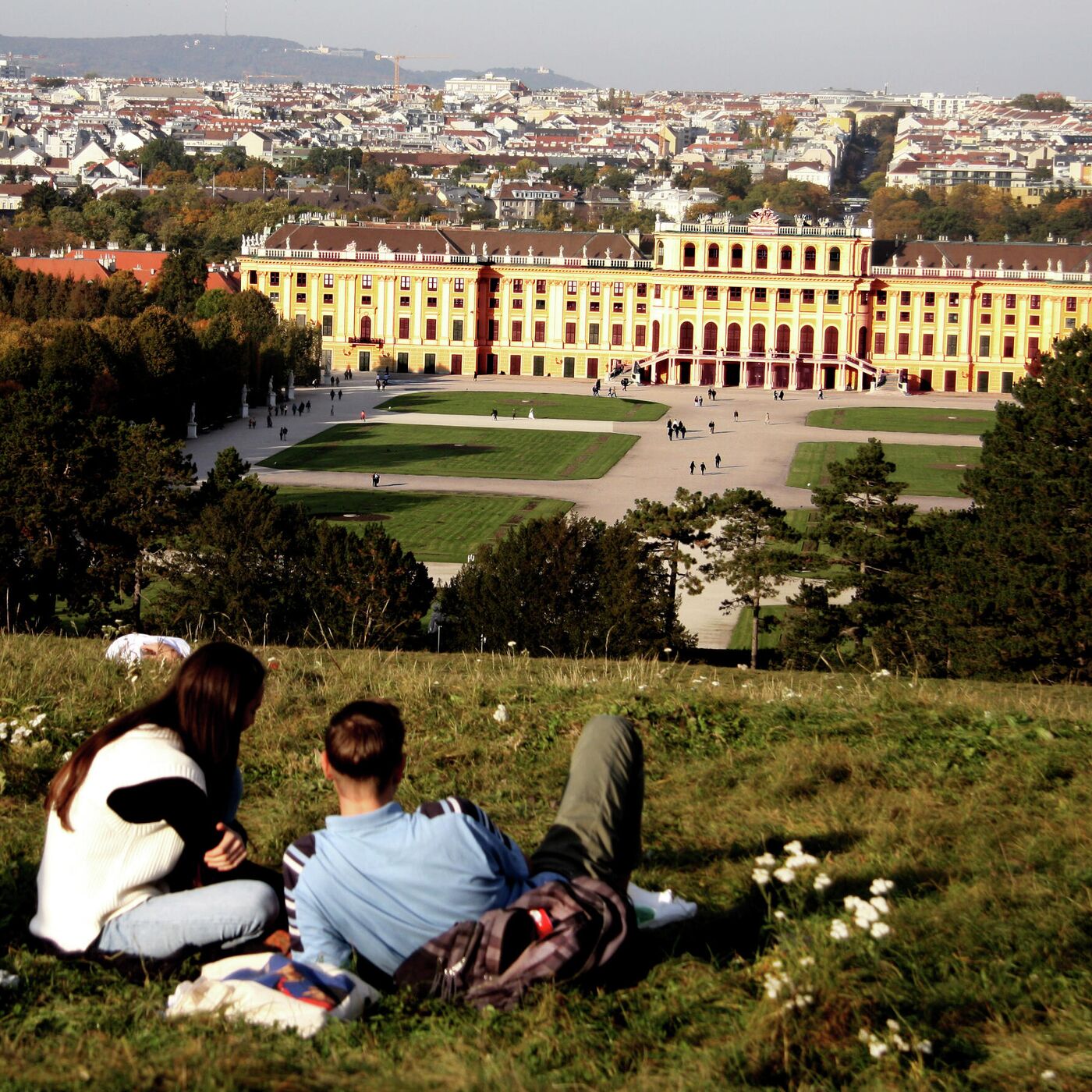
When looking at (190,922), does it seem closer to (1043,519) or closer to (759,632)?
(1043,519)

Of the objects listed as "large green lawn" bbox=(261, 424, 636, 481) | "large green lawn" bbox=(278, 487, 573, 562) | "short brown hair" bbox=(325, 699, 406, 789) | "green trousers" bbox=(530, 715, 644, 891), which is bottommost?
"large green lawn" bbox=(261, 424, 636, 481)

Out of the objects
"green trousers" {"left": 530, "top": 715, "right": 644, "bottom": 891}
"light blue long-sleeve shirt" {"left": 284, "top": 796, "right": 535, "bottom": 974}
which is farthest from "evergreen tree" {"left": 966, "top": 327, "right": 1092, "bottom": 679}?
"light blue long-sleeve shirt" {"left": 284, "top": 796, "right": 535, "bottom": 974}

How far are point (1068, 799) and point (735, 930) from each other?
189 centimetres

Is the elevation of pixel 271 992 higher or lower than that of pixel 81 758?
lower

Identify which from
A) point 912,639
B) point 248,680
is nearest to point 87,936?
point 248,680

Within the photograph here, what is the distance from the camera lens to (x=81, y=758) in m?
4.98

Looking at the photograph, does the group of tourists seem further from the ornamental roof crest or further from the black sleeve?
the ornamental roof crest

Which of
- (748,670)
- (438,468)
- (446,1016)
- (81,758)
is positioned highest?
(81,758)

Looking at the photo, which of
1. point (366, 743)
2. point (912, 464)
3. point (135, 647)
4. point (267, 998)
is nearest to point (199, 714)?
point (366, 743)

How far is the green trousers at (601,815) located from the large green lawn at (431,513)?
25.6 meters

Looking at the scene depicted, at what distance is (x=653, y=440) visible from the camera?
5247cm

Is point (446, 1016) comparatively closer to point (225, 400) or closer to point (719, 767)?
point (719, 767)

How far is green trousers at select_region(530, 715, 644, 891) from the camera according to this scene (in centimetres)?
496

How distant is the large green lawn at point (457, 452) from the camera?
44094mm
